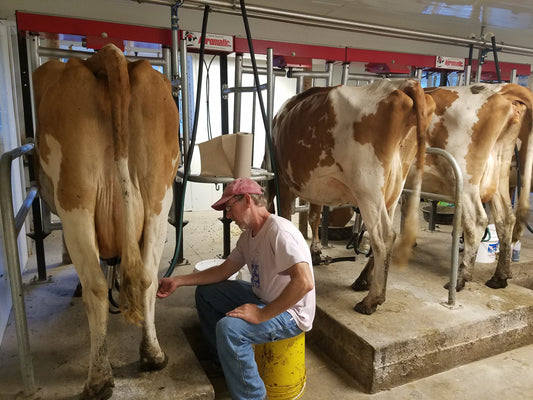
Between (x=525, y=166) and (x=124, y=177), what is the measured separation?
3.08 metres

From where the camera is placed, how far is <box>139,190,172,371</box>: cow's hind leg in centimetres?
178

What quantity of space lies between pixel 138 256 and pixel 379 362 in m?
1.45

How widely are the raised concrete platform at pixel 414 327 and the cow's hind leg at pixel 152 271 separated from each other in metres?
1.10

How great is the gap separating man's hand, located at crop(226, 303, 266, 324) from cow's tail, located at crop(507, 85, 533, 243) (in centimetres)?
244

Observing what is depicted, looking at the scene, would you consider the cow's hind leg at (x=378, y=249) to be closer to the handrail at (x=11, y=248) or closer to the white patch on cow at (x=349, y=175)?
the white patch on cow at (x=349, y=175)

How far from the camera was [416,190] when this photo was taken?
8.16 feet

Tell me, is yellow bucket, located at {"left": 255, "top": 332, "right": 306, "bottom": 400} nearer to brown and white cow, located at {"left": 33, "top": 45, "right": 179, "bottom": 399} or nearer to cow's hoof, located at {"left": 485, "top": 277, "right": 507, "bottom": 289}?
brown and white cow, located at {"left": 33, "top": 45, "right": 179, "bottom": 399}

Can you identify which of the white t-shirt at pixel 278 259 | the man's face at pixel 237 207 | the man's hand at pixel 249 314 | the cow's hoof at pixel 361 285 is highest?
the man's face at pixel 237 207

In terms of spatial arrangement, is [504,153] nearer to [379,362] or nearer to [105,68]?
[379,362]

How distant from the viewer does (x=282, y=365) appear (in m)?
1.96

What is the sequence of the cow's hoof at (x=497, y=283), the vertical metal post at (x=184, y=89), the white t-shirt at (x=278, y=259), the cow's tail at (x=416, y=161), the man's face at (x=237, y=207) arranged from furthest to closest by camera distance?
the cow's hoof at (x=497, y=283) < the vertical metal post at (x=184, y=89) < the cow's tail at (x=416, y=161) < the man's face at (x=237, y=207) < the white t-shirt at (x=278, y=259)

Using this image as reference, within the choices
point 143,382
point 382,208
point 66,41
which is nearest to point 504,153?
point 382,208

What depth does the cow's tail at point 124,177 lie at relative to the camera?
1563 mm

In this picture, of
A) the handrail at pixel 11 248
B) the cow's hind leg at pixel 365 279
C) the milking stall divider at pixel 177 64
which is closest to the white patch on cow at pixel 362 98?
the milking stall divider at pixel 177 64
